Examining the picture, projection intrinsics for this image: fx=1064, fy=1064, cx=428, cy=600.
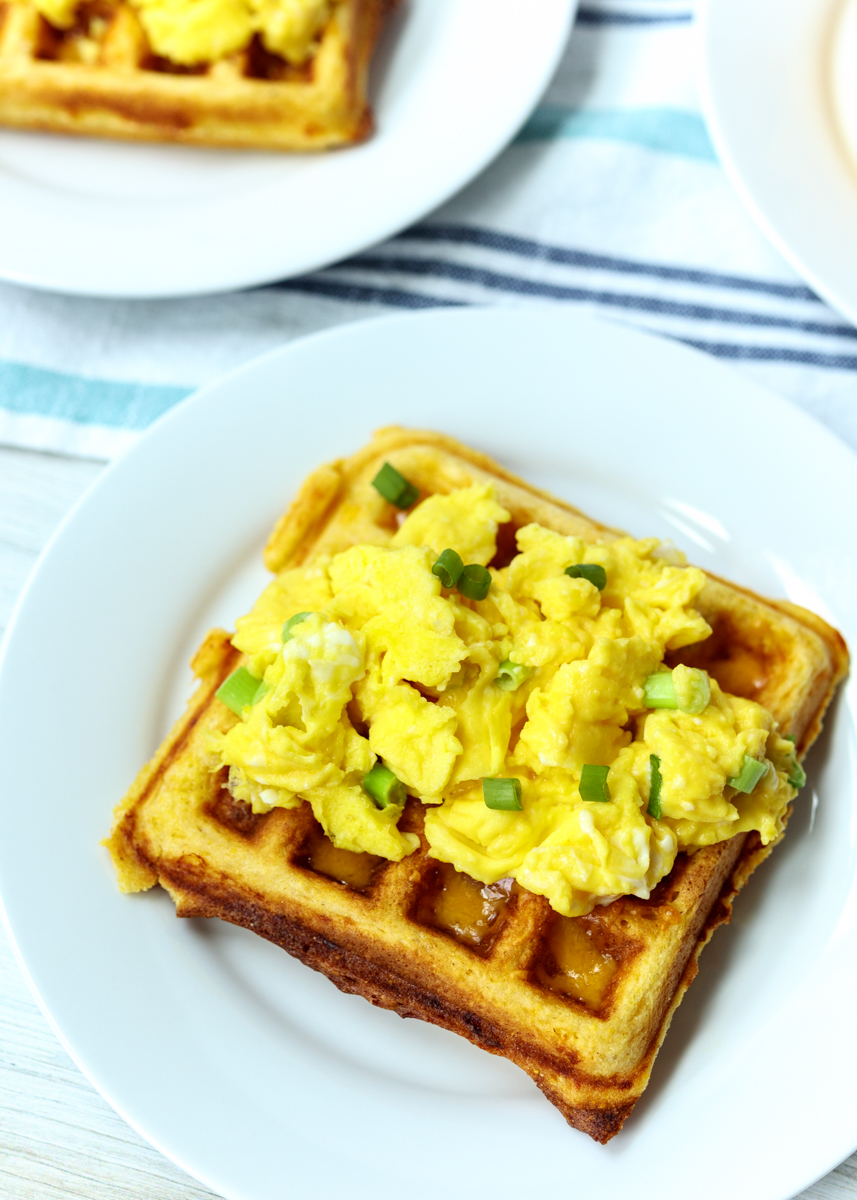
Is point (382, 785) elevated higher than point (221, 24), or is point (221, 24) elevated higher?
point (221, 24)

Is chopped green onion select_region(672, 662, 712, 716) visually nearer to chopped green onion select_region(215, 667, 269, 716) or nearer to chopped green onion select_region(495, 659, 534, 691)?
chopped green onion select_region(495, 659, 534, 691)

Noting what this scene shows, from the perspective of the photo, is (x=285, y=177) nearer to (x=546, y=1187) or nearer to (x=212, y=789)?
(x=212, y=789)

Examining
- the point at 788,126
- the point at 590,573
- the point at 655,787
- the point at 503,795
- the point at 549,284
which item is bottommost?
the point at 503,795

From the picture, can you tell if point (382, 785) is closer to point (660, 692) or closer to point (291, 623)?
point (291, 623)

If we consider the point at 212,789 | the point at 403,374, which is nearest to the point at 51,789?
the point at 212,789

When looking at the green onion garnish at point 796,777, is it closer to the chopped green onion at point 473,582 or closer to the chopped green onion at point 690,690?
the chopped green onion at point 690,690

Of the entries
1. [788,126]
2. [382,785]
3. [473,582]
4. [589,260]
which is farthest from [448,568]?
[788,126]

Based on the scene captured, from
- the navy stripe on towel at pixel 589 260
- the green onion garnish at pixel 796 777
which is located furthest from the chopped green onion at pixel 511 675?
the navy stripe on towel at pixel 589 260
